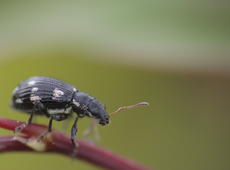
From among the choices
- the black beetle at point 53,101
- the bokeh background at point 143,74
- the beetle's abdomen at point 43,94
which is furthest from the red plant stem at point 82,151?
the bokeh background at point 143,74

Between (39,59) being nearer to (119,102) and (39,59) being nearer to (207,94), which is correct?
(119,102)

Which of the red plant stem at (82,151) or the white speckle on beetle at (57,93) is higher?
the white speckle on beetle at (57,93)

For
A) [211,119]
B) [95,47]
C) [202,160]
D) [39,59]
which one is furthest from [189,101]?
[39,59]

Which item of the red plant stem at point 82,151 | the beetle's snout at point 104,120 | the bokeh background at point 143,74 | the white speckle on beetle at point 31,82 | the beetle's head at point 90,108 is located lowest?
the red plant stem at point 82,151

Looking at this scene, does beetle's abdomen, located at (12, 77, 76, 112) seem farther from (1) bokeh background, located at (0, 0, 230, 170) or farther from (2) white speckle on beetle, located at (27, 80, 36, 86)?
(1) bokeh background, located at (0, 0, 230, 170)

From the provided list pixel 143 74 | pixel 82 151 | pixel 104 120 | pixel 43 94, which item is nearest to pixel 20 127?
pixel 82 151

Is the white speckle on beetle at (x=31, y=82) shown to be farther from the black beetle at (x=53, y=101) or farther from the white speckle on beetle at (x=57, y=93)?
the white speckle on beetle at (x=57, y=93)

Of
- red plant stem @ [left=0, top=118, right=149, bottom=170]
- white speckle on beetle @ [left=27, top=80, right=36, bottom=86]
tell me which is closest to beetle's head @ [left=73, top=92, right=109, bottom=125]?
white speckle on beetle @ [left=27, top=80, right=36, bottom=86]

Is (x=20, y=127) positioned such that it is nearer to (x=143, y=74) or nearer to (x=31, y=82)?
(x=31, y=82)
